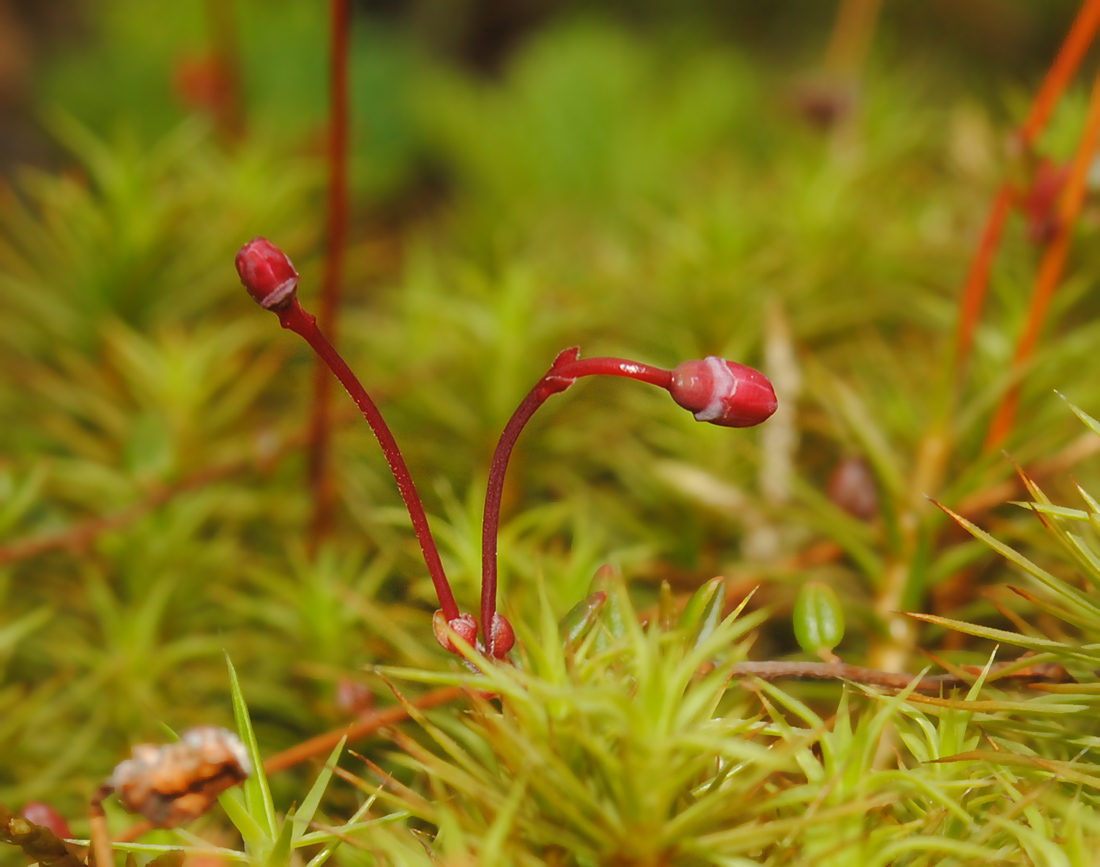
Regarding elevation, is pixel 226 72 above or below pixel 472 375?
above

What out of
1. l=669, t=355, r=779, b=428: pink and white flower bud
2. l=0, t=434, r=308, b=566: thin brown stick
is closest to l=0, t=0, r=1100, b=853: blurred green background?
l=0, t=434, r=308, b=566: thin brown stick

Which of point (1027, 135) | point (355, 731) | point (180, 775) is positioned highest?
point (1027, 135)

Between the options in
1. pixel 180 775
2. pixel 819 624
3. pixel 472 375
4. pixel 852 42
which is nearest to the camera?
pixel 180 775

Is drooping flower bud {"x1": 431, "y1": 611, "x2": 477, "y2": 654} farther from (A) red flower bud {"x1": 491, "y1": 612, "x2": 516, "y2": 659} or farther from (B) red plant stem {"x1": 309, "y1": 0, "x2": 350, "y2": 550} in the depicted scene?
(B) red plant stem {"x1": 309, "y1": 0, "x2": 350, "y2": 550}

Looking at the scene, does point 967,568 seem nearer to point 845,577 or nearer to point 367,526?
point 845,577

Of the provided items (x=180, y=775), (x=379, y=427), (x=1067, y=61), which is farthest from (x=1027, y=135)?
(x=180, y=775)

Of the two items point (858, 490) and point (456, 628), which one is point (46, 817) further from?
point (858, 490)

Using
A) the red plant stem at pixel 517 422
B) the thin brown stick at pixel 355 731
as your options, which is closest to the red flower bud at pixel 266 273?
the red plant stem at pixel 517 422
